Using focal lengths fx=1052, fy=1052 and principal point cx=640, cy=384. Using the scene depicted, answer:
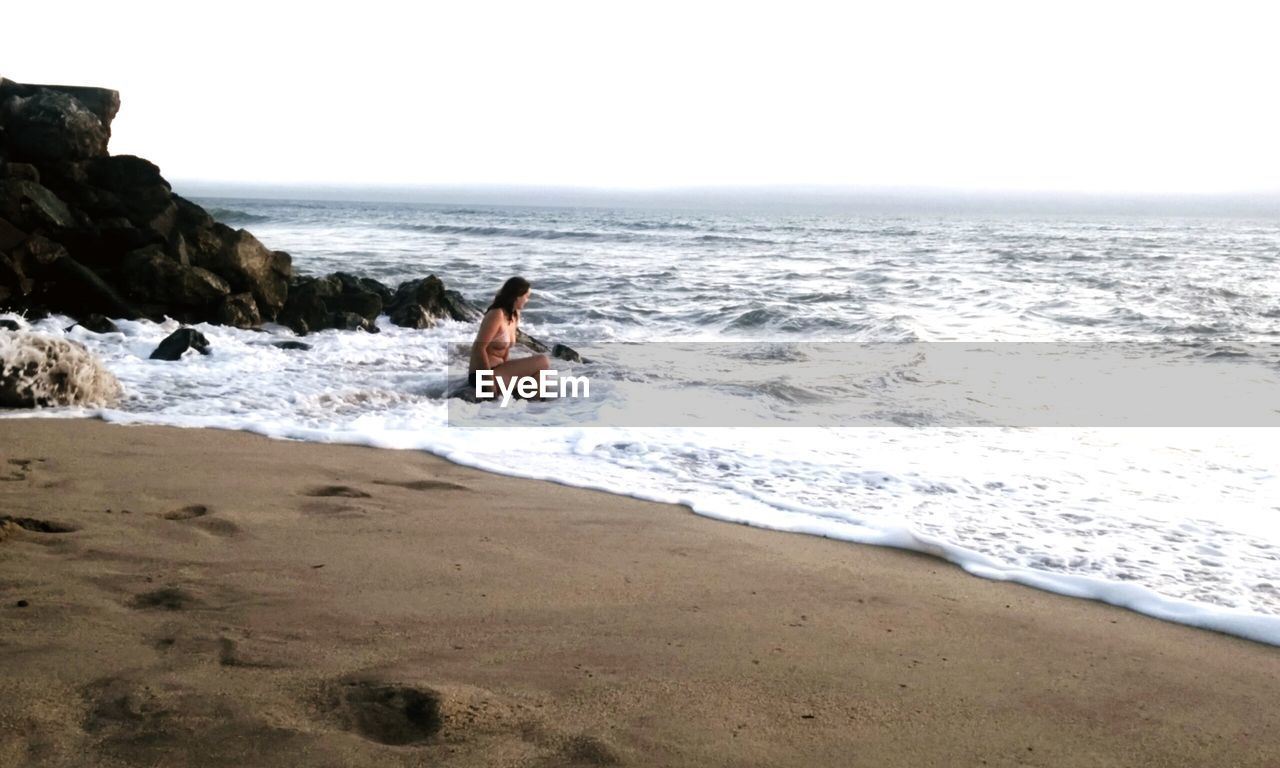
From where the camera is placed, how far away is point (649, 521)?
4938 mm

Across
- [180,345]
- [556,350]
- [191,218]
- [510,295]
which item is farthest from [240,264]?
[510,295]

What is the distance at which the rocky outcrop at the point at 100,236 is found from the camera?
35.4ft

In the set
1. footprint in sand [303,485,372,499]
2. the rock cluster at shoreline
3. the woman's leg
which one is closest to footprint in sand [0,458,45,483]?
footprint in sand [303,485,372,499]

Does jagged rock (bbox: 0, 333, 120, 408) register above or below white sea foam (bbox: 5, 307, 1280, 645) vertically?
above

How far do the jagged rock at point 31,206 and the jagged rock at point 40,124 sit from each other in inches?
31.4

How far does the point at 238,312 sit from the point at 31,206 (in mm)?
2245

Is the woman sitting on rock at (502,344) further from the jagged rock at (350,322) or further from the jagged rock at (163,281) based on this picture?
the jagged rock at (163,281)

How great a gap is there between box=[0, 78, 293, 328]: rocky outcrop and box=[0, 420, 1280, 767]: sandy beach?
6.77 metres

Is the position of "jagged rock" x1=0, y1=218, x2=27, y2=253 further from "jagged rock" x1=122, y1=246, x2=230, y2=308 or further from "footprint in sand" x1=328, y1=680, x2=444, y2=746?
"footprint in sand" x1=328, y1=680, x2=444, y2=746

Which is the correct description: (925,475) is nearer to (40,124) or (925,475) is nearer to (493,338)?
(493,338)

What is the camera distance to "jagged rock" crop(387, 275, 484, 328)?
43.6 feet

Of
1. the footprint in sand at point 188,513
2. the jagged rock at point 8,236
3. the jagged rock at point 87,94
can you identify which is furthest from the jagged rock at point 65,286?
the footprint in sand at point 188,513

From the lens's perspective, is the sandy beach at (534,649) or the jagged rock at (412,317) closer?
the sandy beach at (534,649)

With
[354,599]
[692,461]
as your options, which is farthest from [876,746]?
[692,461]
